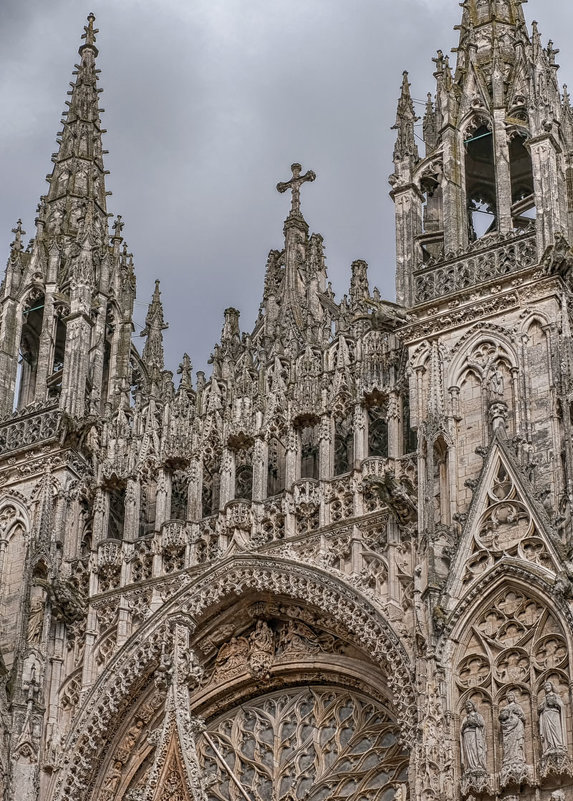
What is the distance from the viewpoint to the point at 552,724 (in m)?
17.0

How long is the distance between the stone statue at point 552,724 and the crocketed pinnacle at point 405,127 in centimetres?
834

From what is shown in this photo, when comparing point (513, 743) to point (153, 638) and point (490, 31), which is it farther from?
point (490, 31)

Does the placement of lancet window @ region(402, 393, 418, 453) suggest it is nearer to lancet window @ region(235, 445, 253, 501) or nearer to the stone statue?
lancet window @ region(235, 445, 253, 501)

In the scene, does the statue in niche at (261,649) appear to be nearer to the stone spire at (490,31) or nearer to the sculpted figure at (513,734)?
the sculpted figure at (513,734)

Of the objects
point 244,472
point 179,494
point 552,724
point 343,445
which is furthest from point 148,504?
point 552,724

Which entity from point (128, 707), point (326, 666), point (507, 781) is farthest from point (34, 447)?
point (507, 781)

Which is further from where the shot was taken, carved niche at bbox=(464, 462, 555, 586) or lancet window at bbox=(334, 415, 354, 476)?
lancet window at bbox=(334, 415, 354, 476)

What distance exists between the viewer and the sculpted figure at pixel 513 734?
17.0m

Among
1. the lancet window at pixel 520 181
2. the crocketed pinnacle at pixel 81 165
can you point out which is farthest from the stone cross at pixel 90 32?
the lancet window at pixel 520 181

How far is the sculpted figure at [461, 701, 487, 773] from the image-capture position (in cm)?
1711

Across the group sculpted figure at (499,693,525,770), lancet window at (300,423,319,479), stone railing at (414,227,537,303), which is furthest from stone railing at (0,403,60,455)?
sculpted figure at (499,693,525,770)

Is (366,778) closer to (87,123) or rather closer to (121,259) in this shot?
(121,259)

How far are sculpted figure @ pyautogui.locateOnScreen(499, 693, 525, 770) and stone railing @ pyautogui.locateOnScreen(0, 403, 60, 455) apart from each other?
850 cm

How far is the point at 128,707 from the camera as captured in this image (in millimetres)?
20875
